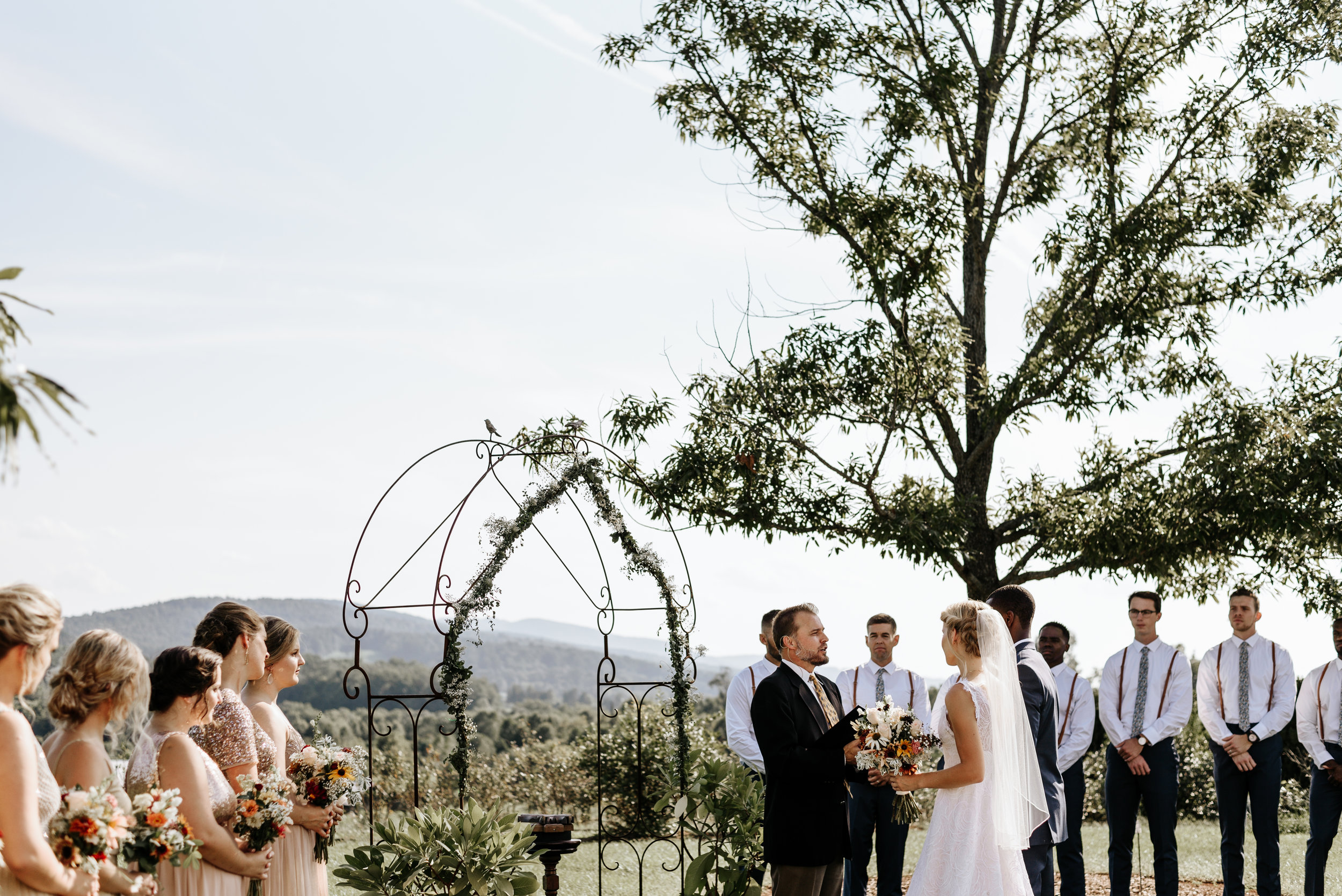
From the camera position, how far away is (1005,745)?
17.5 ft

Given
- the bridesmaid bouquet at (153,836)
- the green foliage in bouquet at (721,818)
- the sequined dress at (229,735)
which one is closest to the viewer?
the bridesmaid bouquet at (153,836)

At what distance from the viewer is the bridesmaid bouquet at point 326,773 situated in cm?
522

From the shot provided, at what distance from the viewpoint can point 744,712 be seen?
7730 millimetres

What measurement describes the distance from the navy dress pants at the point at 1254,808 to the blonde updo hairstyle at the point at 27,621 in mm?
7387

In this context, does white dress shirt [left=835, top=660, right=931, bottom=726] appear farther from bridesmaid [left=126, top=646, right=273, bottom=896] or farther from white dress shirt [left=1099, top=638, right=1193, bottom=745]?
bridesmaid [left=126, top=646, right=273, bottom=896]

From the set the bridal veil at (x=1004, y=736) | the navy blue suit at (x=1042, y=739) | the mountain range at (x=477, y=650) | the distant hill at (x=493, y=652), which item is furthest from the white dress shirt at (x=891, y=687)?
the distant hill at (x=493, y=652)

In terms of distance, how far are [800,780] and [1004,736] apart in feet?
3.21

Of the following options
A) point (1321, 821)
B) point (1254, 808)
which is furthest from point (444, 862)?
point (1321, 821)

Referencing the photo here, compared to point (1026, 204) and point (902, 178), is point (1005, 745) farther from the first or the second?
point (1026, 204)

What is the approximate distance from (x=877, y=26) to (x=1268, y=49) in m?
3.89

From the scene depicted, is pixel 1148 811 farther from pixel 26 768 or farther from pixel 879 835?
pixel 26 768

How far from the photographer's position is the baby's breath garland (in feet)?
24.2

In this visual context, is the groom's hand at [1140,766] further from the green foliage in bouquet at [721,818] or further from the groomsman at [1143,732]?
the green foliage in bouquet at [721,818]

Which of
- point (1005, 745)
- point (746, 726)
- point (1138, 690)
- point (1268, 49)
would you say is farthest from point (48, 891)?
point (1268, 49)
